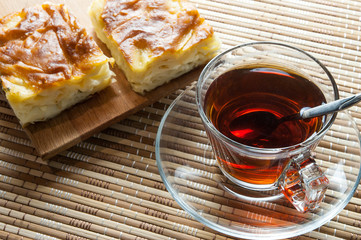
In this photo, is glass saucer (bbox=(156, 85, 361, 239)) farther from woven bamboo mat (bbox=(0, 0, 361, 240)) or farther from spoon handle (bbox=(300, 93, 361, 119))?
spoon handle (bbox=(300, 93, 361, 119))

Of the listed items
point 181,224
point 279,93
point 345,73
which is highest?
point 345,73

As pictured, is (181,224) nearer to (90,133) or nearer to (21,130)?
(90,133)

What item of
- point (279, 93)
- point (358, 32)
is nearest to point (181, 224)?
point (279, 93)

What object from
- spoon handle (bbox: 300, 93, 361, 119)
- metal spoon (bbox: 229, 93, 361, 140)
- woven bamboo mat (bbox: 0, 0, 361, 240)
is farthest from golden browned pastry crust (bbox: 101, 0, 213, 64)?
spoon handle (bbox: 300, 93, 361, 119)

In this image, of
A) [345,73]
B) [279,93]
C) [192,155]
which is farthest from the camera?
[345,73]

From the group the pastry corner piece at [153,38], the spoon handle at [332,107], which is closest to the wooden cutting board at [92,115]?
the pastry corner piece at [153,38]

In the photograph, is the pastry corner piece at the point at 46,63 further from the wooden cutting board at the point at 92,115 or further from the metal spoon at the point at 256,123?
the metal spoon at the point at 256,123

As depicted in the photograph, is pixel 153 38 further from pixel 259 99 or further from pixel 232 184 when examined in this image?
pixel 232 184
